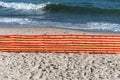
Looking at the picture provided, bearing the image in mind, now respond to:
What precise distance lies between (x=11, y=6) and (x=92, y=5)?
19.3 feet

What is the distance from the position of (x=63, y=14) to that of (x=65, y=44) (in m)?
12.7

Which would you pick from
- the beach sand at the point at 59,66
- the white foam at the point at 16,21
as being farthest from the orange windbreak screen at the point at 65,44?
the white foam at the point at 16,21

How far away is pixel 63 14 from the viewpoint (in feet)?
87.6

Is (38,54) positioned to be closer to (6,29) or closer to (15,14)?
(6,29)

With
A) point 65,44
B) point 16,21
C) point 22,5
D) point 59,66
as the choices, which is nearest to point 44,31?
point 16,21

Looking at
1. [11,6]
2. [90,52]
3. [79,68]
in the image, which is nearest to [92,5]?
[11,6]

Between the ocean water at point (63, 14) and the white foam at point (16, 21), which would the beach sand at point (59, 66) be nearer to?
the ocean water at point (63, 14)

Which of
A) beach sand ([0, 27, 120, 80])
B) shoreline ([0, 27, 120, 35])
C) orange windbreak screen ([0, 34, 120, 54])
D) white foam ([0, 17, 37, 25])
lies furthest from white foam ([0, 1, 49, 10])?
beach sand ([0, 27, 120, 80])

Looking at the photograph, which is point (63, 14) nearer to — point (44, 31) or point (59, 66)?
point (44, 31)

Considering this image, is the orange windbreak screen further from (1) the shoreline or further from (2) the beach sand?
(1) the shoreline

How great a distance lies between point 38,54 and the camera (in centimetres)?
1386

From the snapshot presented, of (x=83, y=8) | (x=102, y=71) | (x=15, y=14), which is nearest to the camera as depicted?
(x=102, y=71)

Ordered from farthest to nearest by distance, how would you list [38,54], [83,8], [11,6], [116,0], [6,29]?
[116,0]
[11,6]
[83,8]
[6,29]
[38,54]

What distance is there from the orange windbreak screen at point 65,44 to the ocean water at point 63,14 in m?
6.28
